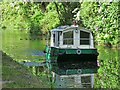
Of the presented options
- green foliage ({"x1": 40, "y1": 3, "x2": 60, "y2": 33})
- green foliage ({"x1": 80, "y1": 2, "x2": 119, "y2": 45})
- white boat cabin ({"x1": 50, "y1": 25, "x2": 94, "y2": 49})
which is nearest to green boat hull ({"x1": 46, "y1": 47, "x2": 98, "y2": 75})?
white boat cabin ({"x1": 50, "y1": 25, "x2": 94, "y2": 49})

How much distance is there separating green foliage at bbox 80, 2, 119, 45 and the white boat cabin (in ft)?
33.3

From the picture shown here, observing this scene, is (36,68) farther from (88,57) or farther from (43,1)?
(43,1)

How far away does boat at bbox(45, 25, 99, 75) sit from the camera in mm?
23516

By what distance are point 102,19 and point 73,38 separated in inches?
501

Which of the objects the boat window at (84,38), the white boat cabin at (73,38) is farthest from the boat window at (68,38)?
the boat window at (84,38)

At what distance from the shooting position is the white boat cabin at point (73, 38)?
84.8 feet

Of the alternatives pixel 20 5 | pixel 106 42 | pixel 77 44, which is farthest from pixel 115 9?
pixel 20 5

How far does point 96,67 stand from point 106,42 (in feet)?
49.1

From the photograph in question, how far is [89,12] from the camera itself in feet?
134

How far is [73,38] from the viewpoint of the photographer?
26000mm

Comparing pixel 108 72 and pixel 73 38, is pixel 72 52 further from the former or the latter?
pixel 108 72

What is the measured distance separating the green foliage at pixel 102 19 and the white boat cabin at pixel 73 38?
10158mm

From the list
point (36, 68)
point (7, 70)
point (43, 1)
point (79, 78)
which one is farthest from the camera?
point (43, 1)

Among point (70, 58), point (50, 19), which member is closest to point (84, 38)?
point (70, 58)
